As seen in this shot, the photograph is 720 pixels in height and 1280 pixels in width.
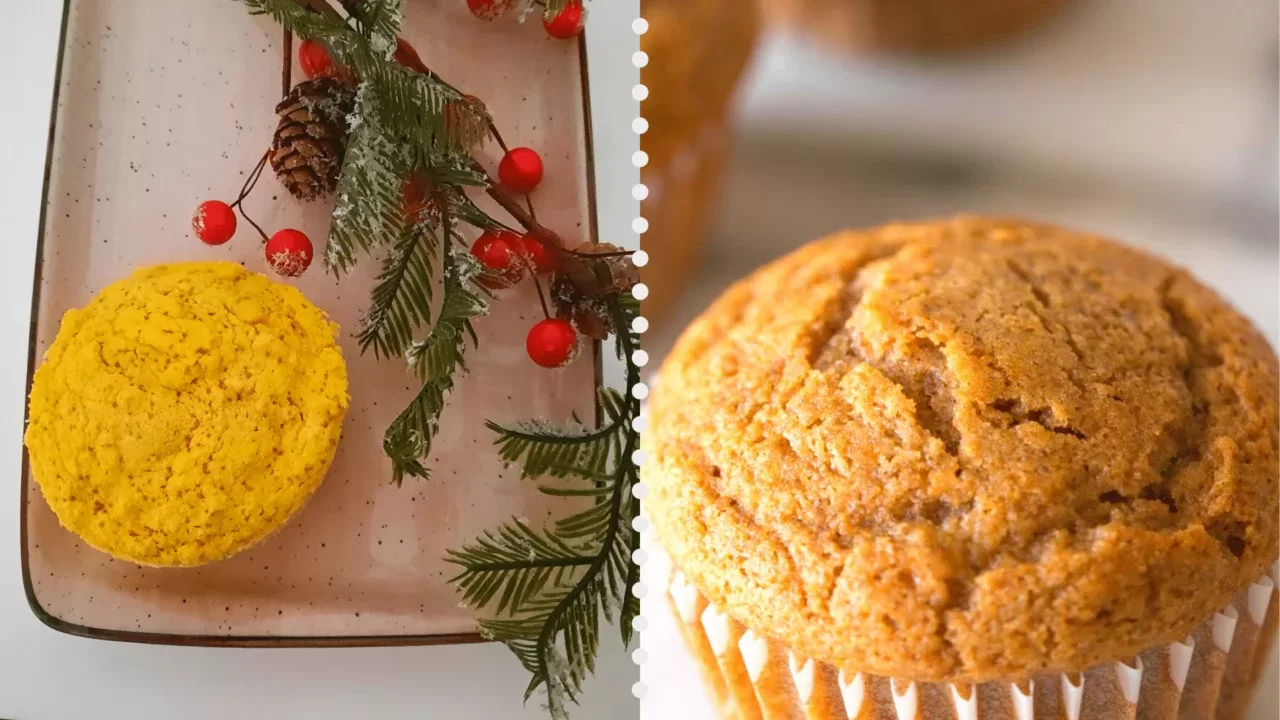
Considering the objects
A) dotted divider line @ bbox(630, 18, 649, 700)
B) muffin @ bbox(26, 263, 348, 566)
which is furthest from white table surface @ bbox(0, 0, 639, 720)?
muffin @ bbox(26, 263, 348, 566)

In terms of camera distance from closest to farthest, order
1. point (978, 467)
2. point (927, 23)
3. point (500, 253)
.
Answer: point (978, 467)
point (927, 23)
point (500, 253)

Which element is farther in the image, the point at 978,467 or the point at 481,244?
the point at 481,244

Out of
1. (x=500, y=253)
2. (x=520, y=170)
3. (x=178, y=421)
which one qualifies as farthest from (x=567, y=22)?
(x=178, y=421)

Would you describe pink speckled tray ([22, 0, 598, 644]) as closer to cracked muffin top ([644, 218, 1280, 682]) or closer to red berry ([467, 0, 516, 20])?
red berry ([467, 0, 516, 20])

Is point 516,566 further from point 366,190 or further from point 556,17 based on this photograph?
point 556,17

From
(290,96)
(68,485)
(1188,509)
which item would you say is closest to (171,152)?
(290,96)

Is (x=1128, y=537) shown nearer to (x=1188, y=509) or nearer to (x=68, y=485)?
(x=1188, y=509)
